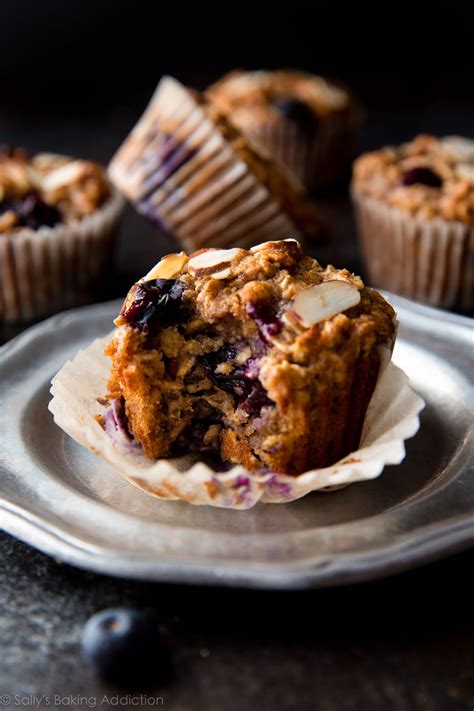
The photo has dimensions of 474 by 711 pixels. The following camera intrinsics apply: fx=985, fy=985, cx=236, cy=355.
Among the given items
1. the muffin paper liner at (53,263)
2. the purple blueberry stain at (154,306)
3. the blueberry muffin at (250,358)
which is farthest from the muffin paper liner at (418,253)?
the purple blueberry stain at (154,306)

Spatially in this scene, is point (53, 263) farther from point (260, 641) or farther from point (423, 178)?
point (260, 641)

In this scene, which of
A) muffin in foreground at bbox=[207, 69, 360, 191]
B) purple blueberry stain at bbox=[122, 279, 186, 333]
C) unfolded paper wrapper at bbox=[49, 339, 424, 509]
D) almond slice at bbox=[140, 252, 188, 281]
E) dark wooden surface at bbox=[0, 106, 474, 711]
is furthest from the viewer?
muffin in foreground at bbox=[207, 69, 360, 191]

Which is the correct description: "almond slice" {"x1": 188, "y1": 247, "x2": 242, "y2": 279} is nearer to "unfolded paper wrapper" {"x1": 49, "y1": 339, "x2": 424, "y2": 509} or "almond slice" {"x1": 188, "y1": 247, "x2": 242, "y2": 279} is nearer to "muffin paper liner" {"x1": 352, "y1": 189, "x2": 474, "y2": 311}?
"unfolded paper wrapper" {"x1": 49, "y1": 339, "x2": 424, "y2": 509}

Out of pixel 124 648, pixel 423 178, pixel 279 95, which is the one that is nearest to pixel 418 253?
pixel 423 178

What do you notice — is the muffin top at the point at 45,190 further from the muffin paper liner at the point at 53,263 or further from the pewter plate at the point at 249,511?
the pewter plate at the point at 249,511

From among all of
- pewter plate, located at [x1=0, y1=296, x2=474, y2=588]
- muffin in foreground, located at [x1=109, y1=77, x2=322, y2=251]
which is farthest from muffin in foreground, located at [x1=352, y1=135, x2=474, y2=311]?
pewter plate, located at [x1=0, y1=296, x2=474, y2=588]

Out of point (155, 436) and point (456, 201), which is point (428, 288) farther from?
point (155, 436)
